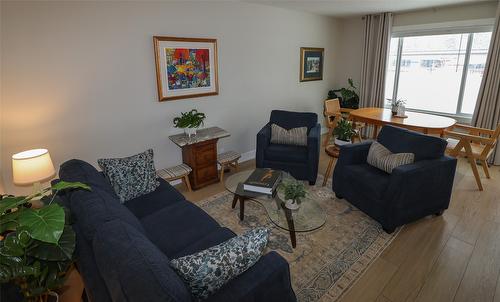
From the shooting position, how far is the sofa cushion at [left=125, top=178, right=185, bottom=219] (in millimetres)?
2205

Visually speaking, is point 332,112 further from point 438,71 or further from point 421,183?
point 421,183

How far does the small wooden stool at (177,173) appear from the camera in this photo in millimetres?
3197

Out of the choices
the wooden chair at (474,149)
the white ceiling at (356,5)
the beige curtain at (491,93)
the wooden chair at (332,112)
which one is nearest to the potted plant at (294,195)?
the wooden chair at (474,149)

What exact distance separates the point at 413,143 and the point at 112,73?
126 inches

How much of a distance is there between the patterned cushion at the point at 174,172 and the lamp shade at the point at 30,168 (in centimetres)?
113

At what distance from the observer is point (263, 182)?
256 cm

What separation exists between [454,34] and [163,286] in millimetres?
5524

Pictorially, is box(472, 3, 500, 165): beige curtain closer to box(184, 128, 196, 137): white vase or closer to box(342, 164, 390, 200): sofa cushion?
box(342, 164, 390, 200): sofa cushion

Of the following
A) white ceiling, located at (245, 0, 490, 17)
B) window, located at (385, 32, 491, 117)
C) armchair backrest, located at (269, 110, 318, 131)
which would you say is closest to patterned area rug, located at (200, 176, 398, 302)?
armchair backrest, located at (269, 110, 318, 131)

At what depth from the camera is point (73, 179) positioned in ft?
6.24

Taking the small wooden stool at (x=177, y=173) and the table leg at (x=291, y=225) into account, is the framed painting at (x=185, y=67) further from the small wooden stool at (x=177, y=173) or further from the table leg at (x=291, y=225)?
the table leg at (x=291, y=225)

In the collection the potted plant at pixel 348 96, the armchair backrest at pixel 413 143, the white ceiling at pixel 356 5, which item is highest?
the white ceiling at pixel 356 5

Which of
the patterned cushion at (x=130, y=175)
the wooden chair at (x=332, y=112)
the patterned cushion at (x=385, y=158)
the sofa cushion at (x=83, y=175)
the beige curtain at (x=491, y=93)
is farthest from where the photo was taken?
the wooden chair at (x=332, y=112)

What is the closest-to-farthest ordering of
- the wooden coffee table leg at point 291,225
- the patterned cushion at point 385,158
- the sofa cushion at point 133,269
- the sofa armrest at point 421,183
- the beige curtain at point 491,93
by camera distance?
the sofa cushion at point 133,269
the wooden coffee table leg at point 291,225
the sofa armrest at point 421,183
the patterned cushion at point 385,158
the beige curtain at point 491,93
